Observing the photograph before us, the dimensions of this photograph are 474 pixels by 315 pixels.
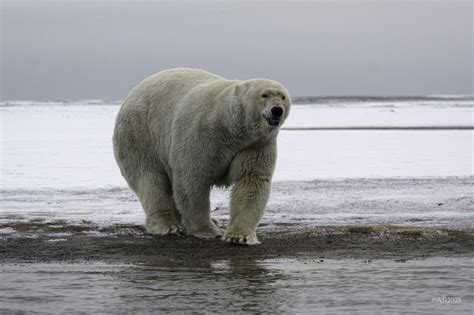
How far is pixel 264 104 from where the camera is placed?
7656 mm

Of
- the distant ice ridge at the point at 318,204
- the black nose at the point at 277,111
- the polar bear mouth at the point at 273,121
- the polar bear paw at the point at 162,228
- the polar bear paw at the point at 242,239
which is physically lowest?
the distant ice ridge at the point at 318,204

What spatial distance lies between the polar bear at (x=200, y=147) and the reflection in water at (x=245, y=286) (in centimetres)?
134

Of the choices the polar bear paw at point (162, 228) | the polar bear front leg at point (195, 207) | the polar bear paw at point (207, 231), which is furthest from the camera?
the polar bear paw at point (162, 228)

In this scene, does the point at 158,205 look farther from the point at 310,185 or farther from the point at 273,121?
the point at 310,185

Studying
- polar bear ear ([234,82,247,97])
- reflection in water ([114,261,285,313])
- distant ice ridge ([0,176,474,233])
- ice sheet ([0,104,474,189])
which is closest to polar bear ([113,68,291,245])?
polar bear ear ([234,82,247,97])

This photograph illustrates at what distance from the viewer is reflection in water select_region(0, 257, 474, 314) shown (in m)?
5.21

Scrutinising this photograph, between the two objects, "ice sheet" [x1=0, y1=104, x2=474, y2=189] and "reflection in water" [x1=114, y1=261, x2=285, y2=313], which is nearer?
"reflection in water" [x1=114, y1=261, x2=285, y2=313]

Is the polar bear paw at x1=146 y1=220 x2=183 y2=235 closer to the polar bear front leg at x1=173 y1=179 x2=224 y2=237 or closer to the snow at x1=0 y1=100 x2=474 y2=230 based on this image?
the polar bear front leg at x1=173 y1=179 x2=224 y2=237

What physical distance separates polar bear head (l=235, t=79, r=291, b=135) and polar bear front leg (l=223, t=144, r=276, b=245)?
34cm

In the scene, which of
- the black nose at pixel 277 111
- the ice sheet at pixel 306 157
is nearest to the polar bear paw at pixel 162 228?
the black nose at pixel 277 111

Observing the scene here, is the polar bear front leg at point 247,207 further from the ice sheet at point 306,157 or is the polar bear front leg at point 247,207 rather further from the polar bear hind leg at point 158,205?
the ice sheet at point 306,157

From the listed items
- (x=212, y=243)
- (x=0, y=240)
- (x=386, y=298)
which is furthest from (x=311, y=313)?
(x=0, y=240)

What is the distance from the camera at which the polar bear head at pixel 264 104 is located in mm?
7547

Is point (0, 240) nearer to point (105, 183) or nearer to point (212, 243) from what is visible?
point (212, 243)
